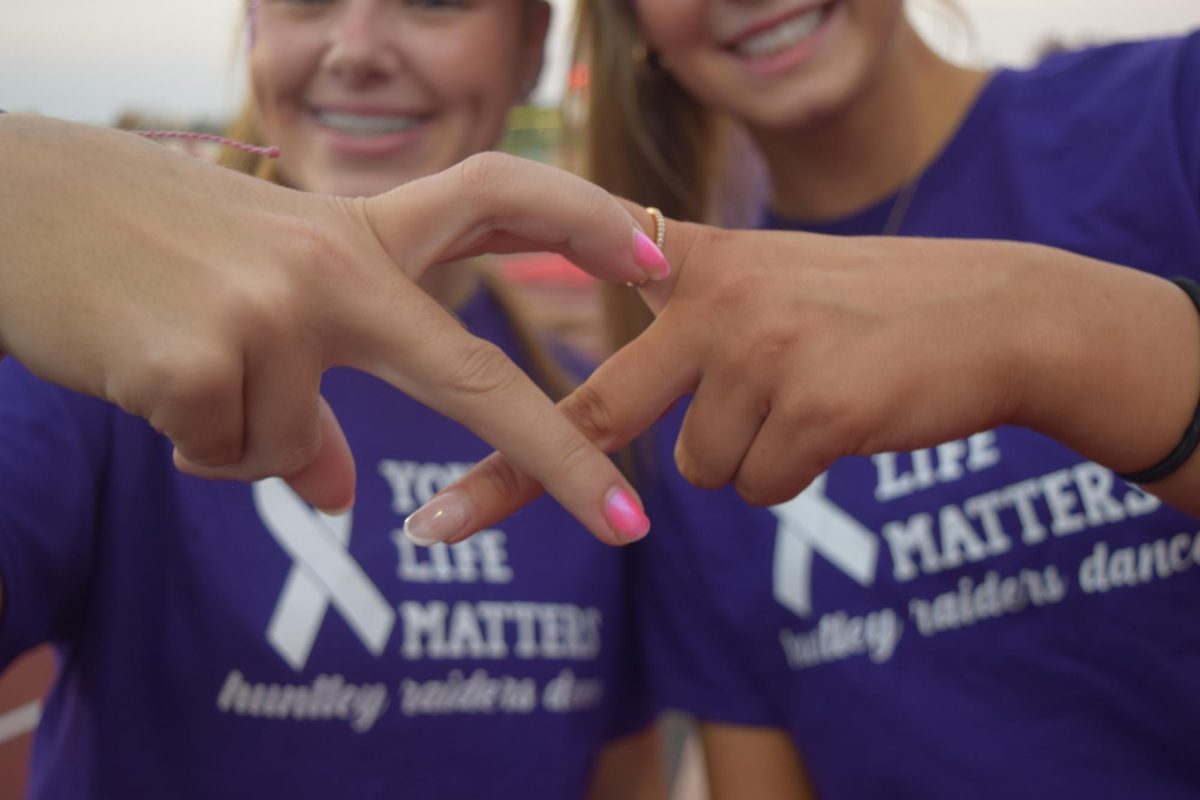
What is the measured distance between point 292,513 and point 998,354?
3.31 feet

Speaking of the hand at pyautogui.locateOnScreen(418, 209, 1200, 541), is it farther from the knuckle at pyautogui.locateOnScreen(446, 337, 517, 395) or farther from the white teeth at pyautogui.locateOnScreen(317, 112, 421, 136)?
the white teeth at pyautogui.locateOnScreen(317, 112, 421, 136)

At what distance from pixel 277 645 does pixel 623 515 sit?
0.75 metres

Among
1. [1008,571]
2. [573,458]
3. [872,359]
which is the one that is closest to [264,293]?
[573,458]

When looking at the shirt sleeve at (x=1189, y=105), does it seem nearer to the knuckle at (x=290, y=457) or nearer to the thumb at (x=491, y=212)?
the thumb at (x=491, y=212)

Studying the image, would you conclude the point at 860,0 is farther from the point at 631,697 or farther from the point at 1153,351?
the point at 631,697

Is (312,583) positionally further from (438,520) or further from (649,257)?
(649,257)

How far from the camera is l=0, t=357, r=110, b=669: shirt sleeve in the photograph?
1.17m

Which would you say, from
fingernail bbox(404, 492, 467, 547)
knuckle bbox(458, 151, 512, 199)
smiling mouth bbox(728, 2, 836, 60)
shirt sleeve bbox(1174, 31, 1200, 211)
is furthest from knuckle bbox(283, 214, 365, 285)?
shirt sleeve bbox(1174, 31, 1200, 211)

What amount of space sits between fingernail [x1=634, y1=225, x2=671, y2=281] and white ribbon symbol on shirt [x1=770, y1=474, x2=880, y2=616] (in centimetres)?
66

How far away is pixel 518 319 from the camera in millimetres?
1795

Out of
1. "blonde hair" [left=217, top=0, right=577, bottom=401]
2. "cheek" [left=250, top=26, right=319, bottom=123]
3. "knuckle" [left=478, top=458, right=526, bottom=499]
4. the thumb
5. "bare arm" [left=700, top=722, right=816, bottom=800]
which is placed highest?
the thumb

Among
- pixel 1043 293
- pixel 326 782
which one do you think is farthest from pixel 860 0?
pixel 326 782

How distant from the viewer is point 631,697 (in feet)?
5.67

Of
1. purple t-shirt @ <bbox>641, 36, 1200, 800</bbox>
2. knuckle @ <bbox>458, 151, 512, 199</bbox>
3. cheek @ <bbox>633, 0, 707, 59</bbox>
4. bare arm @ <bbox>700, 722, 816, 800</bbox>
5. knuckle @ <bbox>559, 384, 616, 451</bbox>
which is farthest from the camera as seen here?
bare arm @ <bbox>700, 722, 816, 800</bbox>
